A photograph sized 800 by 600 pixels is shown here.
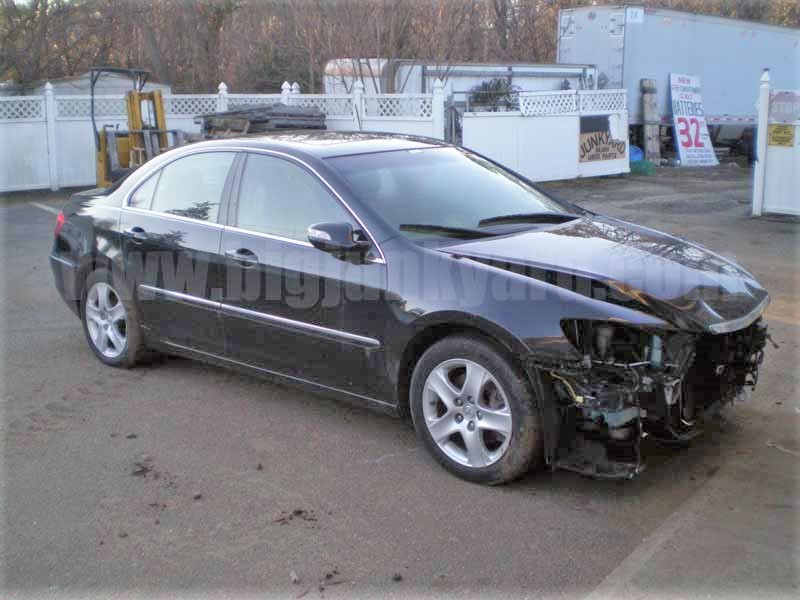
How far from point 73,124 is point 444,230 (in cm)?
1408

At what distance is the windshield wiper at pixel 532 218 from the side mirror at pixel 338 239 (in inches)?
28.7

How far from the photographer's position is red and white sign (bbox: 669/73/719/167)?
860 inches

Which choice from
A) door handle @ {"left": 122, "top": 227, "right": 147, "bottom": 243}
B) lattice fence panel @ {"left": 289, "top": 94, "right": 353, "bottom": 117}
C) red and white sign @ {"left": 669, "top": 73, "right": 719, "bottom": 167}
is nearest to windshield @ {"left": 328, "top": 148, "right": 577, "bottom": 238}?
door handle @ {"left": 122, "top": 227, "right": 147, "bottom": 243}

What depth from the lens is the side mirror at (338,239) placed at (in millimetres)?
4590

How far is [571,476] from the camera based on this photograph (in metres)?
4.36

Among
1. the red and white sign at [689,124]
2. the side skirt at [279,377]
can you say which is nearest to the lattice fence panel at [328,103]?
the red and white sign at [689,124]

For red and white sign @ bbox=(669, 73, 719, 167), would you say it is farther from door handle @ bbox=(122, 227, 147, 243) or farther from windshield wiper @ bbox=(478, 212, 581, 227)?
door handle @ bbox=(122, 227, 147, 243)

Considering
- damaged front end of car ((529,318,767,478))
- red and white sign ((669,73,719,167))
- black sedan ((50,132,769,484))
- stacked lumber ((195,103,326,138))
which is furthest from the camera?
red and white sign ((669,73,719,167))

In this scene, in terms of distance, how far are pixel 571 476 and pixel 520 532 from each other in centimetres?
66

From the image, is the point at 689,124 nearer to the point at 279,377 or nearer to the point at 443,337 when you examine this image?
the point at 279,377

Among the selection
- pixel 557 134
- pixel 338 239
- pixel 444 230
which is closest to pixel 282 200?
pixel 338 239

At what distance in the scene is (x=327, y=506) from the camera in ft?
13.4

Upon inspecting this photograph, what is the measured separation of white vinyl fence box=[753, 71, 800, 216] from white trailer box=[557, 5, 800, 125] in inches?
356

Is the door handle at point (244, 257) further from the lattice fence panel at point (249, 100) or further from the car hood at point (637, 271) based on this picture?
the lattice fence panel at point (249, 100)
